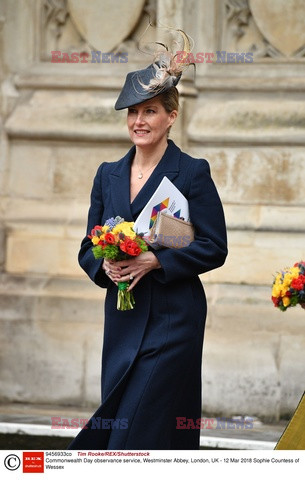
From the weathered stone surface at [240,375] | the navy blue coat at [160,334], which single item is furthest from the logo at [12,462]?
the weathered stone surface at [240,375]

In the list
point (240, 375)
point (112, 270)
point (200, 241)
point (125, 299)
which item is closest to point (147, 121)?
point (200, 241)

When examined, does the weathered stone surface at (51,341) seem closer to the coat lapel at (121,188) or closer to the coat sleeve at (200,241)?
the coat lapel at (121,188)

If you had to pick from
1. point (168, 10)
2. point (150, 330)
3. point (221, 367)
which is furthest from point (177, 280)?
point (168, 10)

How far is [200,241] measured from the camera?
5.81 meters

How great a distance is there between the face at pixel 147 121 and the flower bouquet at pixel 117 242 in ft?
1.32

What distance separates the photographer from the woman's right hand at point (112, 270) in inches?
225

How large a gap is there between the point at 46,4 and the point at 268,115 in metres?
1.83

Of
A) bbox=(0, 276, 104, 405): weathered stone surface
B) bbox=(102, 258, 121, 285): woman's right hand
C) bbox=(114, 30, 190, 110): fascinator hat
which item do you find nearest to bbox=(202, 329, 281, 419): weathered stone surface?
bbox=(0, 276, 104, 405): weathered stone surface

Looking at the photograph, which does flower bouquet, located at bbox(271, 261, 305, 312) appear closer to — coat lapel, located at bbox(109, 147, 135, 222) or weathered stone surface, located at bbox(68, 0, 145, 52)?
coat lapel, located at bbox(109, 147, 135, 222)

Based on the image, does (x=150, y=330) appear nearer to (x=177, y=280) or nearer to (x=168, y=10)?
(x=177, y=280)

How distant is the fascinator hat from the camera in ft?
19.0

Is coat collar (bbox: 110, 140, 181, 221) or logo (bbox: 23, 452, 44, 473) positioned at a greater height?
coat collar (bbox: 110, 140, 181, 221)

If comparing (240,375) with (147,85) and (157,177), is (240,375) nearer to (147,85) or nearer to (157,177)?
(157,177)

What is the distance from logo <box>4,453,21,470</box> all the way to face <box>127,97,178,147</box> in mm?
1550
